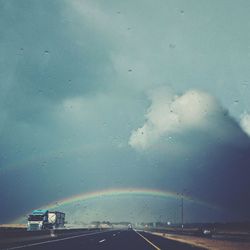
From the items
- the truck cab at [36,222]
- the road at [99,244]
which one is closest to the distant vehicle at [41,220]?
the truck cab at [36,222]

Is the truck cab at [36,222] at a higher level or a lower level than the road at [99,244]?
higher

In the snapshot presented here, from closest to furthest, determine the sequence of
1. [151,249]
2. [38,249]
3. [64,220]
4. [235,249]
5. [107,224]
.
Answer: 1. [38,249]
2. [151,249]
3. [235,249]
4. [64,220]
5. [107,224]

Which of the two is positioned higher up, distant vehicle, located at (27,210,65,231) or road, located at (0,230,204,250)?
distant vehicle, located at (27,210,65,231)

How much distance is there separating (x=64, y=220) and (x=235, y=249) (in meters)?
58.9

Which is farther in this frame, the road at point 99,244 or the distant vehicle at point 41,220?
the distant vehicle at point 41,220

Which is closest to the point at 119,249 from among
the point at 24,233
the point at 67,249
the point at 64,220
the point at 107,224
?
the point at 67,249

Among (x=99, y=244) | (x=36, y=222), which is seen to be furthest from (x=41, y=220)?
(x=99, y=244)

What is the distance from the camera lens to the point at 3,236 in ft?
86.2

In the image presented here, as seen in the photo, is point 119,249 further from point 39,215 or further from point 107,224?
point 107,224

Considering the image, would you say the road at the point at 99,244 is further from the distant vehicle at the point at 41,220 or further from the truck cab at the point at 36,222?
the distant vehicle at the point at 41,220

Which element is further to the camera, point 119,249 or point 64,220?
point 64,220

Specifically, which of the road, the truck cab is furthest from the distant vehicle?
the road

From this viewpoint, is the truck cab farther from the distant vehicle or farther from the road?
the road

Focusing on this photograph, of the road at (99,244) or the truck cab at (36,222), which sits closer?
the road at (99,244)
